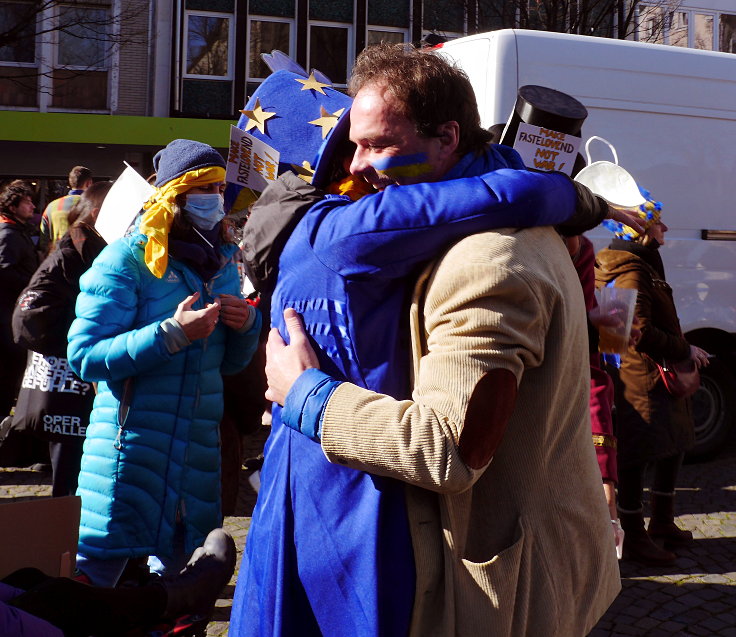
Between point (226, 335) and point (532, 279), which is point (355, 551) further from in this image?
point (226, 335)

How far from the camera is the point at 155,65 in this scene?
59.7 ft

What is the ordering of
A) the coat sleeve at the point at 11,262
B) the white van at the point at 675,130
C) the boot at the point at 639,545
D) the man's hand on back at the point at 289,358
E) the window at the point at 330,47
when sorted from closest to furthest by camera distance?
the man's hand on back at the point at 289,358, the boot at the point at 639,545, the white van at the point at 675,130, the coat sleeve at the point at 11,262, the window at the point at 330,47

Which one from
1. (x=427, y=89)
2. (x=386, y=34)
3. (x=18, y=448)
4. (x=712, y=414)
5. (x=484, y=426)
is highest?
(x=386, y=34)

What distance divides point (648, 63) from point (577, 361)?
16.8 feet

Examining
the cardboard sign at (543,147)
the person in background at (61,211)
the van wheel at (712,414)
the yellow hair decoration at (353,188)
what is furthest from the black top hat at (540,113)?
the van wheel at (712,414)

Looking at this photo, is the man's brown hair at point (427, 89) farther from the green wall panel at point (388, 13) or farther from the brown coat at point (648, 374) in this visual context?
the green wall panel at point (388, 13)

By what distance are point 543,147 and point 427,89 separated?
2.38 ft

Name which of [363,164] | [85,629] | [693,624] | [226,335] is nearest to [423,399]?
[363,164]

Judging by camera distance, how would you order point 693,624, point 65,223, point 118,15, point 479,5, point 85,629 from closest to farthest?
point 85,629 < point 693,624 < point 65,223 < point 479,5 < point 118,15

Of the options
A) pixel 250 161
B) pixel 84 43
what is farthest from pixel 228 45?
pixel 250 161

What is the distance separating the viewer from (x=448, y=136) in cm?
164

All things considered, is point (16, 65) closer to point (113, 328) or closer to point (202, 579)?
point (113, 328)

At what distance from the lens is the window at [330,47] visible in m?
19.5

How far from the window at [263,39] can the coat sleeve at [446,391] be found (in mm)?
18281
